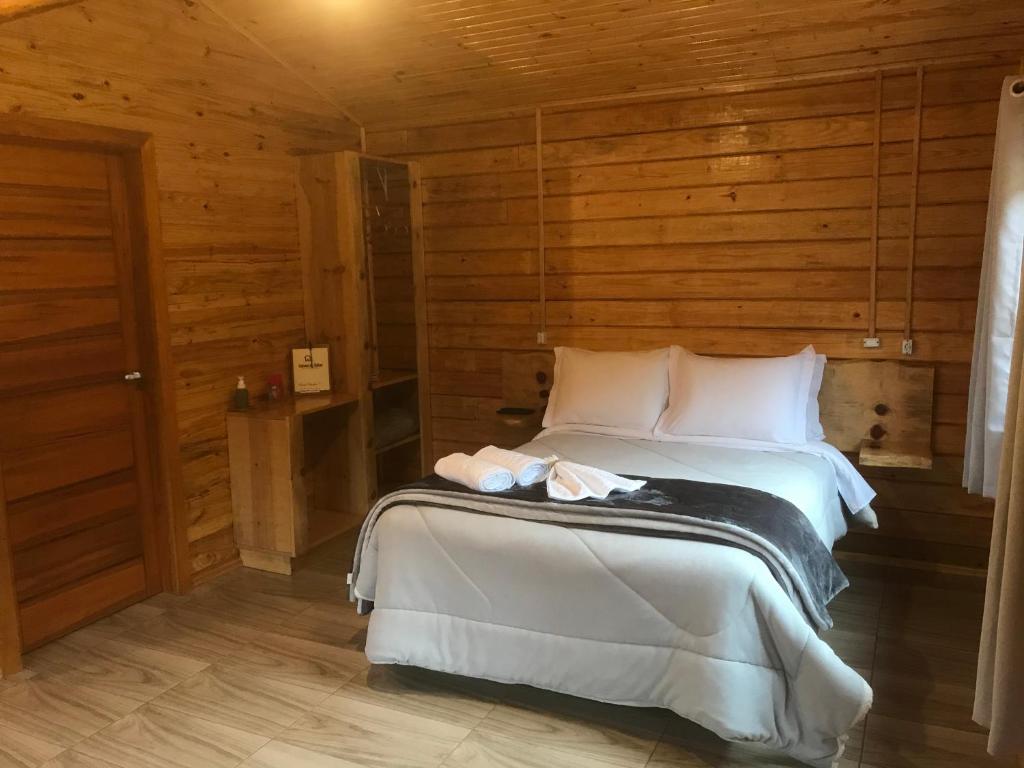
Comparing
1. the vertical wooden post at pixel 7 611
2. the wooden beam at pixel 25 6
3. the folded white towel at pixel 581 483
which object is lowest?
the vertical wooden post at pixel 7 611

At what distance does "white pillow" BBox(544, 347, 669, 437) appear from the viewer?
145 inches

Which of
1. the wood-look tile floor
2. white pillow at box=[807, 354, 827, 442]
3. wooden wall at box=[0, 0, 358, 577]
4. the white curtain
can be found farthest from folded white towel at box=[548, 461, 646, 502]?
wooden wall at box=[0, 0, 358, 577]

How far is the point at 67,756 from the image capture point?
2426 mm

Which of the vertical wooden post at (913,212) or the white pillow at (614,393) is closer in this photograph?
the vertical wooden post at (913,212)

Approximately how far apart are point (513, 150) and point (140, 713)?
3013 millimetres

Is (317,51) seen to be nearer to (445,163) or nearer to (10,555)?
(445,163)

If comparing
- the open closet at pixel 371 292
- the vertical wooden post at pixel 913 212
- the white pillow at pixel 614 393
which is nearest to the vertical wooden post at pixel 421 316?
the open closet at pixel 371 292

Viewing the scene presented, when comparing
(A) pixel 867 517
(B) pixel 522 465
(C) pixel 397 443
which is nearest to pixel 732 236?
(A) pixel 867 517

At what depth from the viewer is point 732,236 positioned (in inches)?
150

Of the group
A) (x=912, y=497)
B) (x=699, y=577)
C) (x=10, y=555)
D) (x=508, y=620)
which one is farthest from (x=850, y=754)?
(x=10, y=555)

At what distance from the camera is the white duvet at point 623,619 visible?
7.25ft

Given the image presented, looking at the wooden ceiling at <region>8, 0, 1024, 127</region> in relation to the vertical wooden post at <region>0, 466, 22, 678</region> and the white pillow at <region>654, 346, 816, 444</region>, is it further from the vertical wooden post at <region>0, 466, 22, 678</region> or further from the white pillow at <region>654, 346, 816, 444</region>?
the vertical wooden post at <region>0, 466, 22, 678</region>

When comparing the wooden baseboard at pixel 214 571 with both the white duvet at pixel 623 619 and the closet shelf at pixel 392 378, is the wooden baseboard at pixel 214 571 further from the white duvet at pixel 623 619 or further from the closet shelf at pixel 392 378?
the white duvet at pixel 623 619

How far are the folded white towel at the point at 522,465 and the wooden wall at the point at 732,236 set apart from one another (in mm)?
1331
